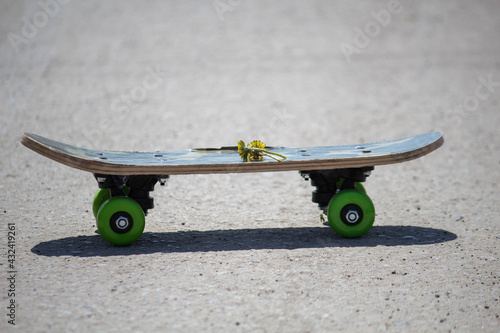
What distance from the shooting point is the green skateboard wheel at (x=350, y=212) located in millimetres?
5809

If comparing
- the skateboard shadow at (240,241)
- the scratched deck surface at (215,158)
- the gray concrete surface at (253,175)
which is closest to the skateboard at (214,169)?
the scratched deck surface at (215,158)

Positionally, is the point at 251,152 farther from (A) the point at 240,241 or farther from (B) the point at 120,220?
(B) the point at 120,220

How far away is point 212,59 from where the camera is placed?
15555mm

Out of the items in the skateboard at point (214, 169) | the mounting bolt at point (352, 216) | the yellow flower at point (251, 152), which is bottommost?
the mounting bolt at point (352, 216)

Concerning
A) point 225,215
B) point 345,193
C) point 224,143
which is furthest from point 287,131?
point 345,193

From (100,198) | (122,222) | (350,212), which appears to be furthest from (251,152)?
(100,198)

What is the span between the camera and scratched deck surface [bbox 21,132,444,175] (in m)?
5.38

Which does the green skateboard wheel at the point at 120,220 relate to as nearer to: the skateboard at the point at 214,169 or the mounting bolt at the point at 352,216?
the skateboard at the point at 214,169

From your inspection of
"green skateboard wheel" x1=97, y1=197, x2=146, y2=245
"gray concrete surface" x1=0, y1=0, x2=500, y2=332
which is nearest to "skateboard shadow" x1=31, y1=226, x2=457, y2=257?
"gray concrete surface" x1=0, y1=0, x2=500, y2=332

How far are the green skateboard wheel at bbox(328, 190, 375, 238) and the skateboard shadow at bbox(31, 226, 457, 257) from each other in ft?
0.53

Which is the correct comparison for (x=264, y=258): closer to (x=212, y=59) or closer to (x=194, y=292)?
(x=194, y=292)

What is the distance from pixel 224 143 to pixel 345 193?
14.6 ft

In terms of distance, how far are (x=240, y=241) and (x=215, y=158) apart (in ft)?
2.76

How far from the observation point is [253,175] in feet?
28.5
